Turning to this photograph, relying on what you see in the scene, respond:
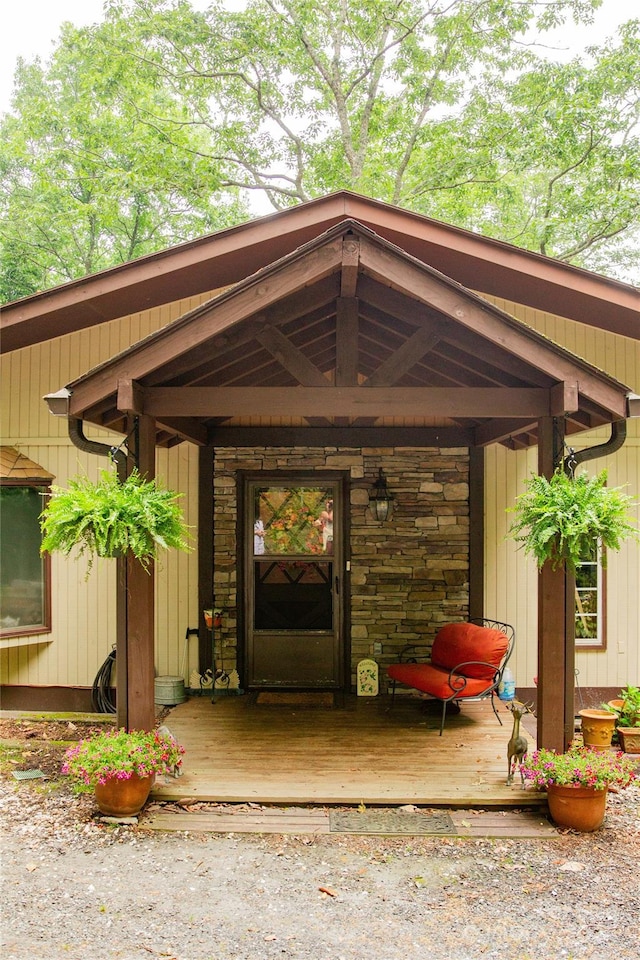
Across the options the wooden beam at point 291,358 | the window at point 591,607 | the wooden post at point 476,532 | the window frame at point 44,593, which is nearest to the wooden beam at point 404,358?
the wooden beam at point 291,358

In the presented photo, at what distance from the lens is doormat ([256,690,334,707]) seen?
20.7 ft

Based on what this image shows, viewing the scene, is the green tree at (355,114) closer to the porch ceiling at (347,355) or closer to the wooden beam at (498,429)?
the wooden beam at (498,429)

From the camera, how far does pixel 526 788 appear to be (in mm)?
4277

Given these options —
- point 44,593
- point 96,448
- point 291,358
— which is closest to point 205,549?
point 44,593

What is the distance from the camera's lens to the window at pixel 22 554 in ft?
20.7

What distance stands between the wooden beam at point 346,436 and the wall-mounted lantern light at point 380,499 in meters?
0.36

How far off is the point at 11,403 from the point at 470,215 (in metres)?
9.30

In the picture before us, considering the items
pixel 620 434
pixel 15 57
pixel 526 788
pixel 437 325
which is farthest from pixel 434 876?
pixel 15 57

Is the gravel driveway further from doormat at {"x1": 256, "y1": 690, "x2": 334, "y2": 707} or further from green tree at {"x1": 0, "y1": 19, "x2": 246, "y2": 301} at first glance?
green tree at {"x1": 0, "y1": 19, "x2": 246, "y2": 301}

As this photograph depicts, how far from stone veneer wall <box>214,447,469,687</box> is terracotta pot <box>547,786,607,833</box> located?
9.05ft

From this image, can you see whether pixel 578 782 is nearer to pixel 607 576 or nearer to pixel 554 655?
pixel 554 655

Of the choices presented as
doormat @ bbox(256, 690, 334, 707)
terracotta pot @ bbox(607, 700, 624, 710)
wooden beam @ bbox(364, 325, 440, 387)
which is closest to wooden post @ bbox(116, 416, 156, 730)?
wooden beam @ bbox(364, 325, 440, 387)

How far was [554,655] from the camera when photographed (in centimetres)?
418

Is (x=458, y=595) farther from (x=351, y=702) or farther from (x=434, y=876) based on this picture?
(x=434, y=876)
